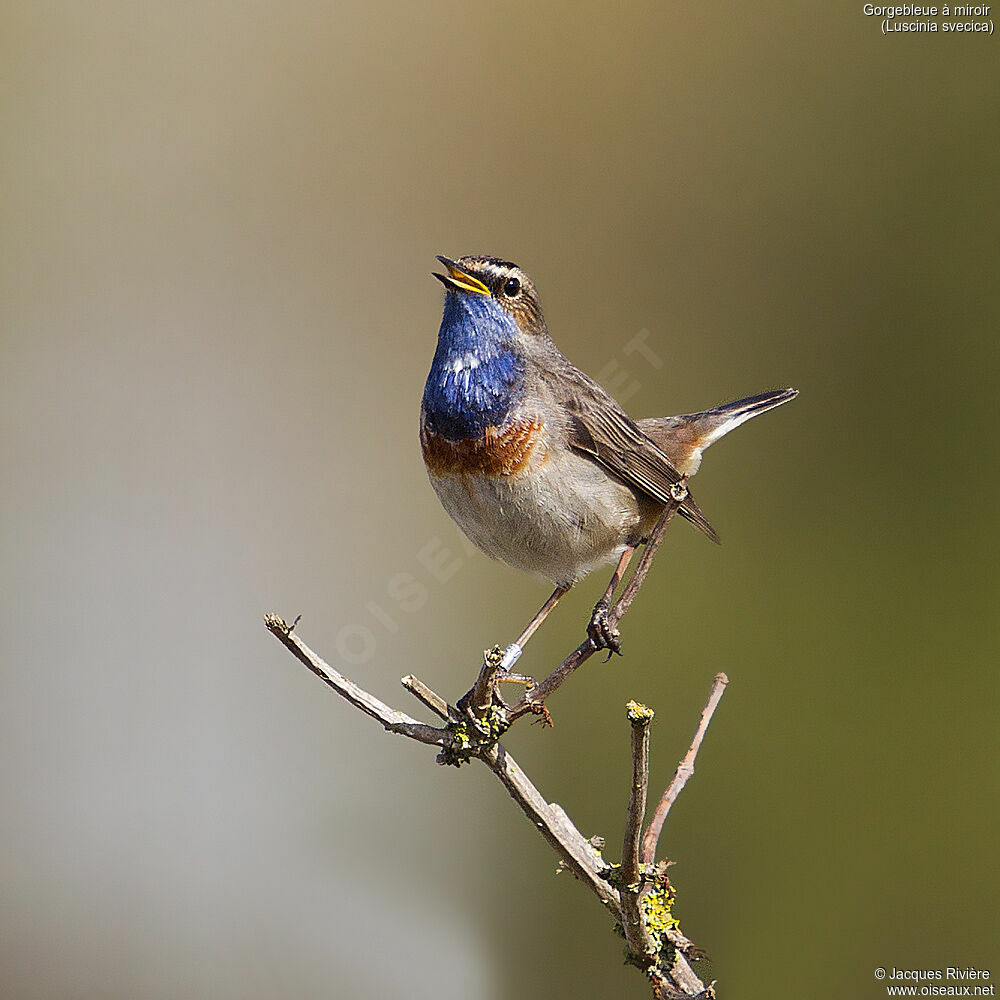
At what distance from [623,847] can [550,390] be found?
3.62ft

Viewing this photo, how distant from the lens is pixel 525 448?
7.58ft

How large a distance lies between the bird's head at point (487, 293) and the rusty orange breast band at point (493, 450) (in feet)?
0.78

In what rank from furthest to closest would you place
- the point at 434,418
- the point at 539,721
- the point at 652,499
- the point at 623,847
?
the point at 652,499
the point at 434,418
the point at 539,721
the point at 623,847

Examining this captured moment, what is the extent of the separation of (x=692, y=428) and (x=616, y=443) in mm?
422

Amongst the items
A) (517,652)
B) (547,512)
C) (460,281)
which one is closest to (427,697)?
(517,652)

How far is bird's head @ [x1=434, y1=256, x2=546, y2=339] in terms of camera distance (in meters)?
2.27

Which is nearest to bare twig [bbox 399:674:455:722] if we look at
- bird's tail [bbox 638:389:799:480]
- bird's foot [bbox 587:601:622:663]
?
bird's foot [bbox 587:601:622:663]

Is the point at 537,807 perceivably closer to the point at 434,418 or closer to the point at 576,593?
the point at 434,418

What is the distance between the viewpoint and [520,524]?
2.34m

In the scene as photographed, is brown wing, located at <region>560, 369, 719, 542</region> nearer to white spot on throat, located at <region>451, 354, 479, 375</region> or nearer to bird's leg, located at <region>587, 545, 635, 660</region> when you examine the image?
white spot on throat, located at <region>451, 354, 479, 375</region>

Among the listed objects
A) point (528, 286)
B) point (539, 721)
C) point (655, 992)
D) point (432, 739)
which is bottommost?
point (655, 992)

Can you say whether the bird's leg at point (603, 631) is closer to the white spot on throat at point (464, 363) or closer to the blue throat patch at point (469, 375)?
the blue throat patch at point (469, 375)

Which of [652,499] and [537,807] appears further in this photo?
[652,499]

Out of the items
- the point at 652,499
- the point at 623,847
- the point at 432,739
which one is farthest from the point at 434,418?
the point at 623,847
